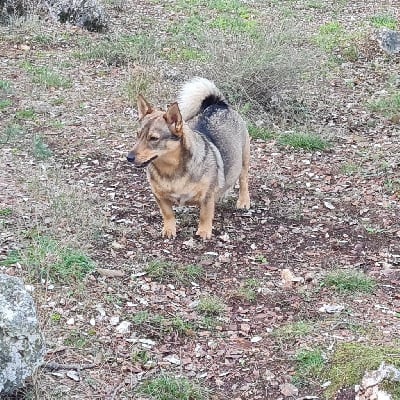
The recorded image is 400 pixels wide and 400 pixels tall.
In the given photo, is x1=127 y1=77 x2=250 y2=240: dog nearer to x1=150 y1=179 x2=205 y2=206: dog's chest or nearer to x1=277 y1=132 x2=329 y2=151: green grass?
x1=150 y1=179 x2=205 y2=206: dog's chest

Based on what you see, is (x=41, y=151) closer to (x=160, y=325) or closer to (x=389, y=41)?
(x=160, y=325)

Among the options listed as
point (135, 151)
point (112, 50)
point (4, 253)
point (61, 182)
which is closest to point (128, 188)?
point (61, 182)

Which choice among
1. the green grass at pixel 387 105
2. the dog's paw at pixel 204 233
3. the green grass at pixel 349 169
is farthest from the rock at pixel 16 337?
the green grass at pixel 387 105

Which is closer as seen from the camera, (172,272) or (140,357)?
(140,357)

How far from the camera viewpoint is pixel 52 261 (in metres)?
4.59

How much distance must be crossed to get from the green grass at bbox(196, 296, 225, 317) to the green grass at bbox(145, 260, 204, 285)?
0.35 metres

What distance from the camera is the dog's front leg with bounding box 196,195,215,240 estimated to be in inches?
220

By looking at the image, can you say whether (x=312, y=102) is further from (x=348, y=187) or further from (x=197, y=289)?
(x=197, y=289)

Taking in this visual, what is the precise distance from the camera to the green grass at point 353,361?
3.54 meters

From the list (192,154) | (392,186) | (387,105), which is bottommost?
(392,186)

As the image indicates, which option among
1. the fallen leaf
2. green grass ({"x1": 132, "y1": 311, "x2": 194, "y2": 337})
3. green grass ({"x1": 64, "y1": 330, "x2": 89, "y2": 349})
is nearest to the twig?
green grass ({"x1": 64, "y1": 330, "x2": 89, "y2": 349})

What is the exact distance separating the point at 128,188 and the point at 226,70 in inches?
95.6

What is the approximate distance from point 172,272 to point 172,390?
4.40 ft

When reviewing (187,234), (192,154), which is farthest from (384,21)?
(187,234)
